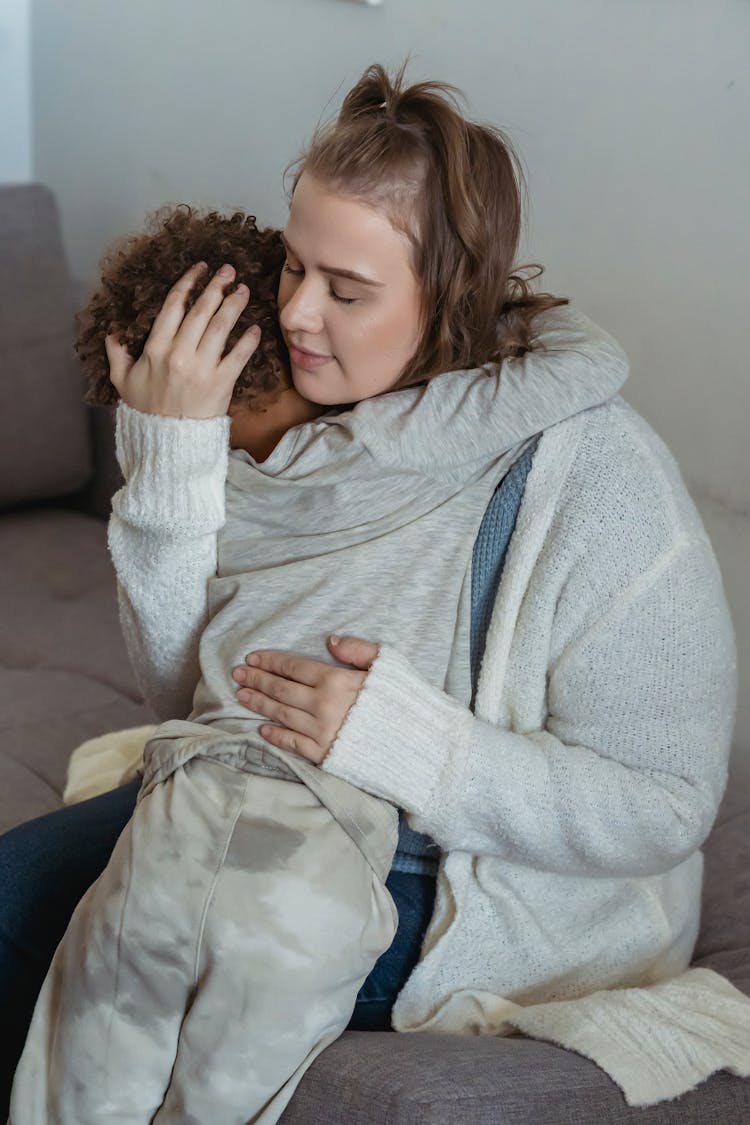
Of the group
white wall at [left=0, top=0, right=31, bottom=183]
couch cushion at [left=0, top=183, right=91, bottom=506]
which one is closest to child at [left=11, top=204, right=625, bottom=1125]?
couch cushion at [left=0, top=183, right=91, bottom=506]

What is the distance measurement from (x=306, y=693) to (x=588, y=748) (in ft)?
0.84

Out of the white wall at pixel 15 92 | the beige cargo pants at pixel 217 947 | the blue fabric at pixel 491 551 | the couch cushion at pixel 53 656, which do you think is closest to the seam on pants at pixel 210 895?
the beige cargo pants at pixel 217 947

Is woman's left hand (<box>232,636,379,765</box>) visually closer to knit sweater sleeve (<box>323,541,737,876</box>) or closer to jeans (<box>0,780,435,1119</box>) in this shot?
knit sweater sleeve (<box>323,541,737,876</box>)

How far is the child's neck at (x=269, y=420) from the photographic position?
1.37 meters

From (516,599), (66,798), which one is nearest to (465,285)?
(516,599)

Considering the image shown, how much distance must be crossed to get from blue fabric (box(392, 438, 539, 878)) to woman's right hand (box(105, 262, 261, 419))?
0.27 metres

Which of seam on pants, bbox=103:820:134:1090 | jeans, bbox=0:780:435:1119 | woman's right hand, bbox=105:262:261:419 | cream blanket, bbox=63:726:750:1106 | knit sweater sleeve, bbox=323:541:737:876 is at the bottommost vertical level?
jeans, bbox=0:780:435:1119

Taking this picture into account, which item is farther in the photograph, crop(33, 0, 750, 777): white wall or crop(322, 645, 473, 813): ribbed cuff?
crop(33, 0, 750, 777): white wall

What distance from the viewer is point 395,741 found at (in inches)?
45.7

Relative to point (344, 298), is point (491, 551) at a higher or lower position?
lower

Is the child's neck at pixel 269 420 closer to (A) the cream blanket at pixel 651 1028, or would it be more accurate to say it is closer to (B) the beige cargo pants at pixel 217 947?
(B) the beige cargo pants at pixel 217 947

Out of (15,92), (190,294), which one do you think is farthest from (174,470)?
(15,92)

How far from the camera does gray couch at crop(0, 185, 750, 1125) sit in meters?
1.09

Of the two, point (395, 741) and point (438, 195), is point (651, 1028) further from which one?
point (438, 195)
